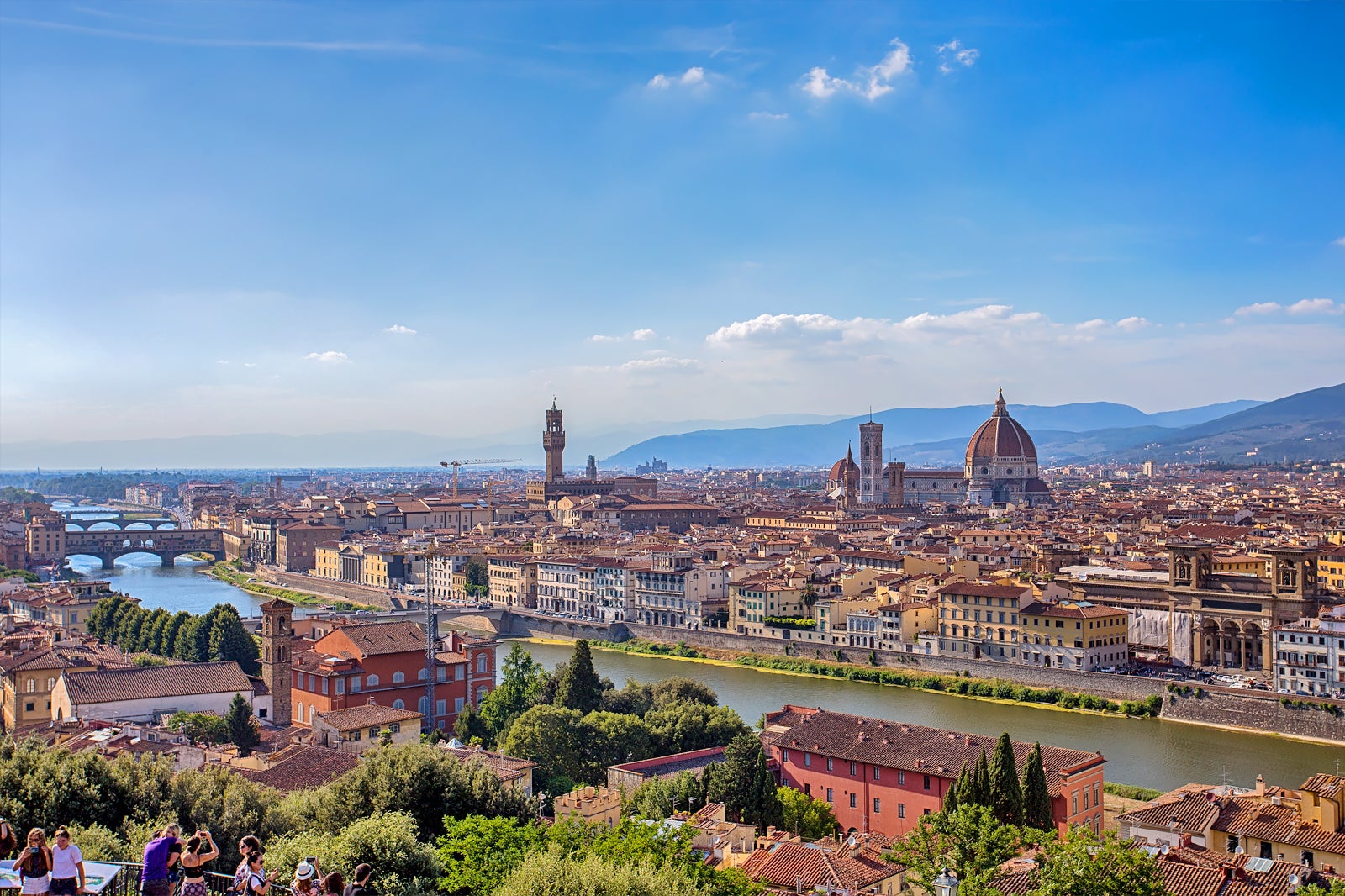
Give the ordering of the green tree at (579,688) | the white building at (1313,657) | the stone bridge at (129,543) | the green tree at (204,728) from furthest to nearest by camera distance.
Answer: the stone bridge at (129,543) < the white building at (1313,657) < the green tree at (579,688) < the green tree at (204,728)

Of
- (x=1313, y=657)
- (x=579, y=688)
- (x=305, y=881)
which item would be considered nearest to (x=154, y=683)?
(x=579, y=688)

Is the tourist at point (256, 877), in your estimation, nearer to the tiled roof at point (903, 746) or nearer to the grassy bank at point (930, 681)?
the tiled roof at point (903, 746)

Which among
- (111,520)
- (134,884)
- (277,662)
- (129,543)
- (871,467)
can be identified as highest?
(871,467)

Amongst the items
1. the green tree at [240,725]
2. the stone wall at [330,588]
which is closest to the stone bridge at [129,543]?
the stone wall at [330,588]

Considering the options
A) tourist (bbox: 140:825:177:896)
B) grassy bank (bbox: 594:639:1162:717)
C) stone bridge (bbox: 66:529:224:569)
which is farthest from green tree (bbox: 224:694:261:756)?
stone bridge (bbox: 66:529:224:569)

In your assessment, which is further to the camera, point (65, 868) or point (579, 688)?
point (579, 688)

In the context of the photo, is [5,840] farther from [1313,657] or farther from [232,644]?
[1313,657]
